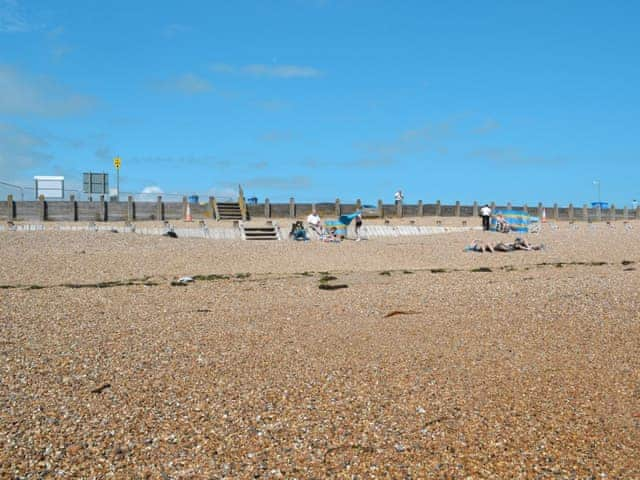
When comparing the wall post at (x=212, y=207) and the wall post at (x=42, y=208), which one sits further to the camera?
the wall post at (x=212, y=207)

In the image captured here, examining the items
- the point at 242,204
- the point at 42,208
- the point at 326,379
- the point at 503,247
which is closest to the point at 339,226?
the point at 503,247

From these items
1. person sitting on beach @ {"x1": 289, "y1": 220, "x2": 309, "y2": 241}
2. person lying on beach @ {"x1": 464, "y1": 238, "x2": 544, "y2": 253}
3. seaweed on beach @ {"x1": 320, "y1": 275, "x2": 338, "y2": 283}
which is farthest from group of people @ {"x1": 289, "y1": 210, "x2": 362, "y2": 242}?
seaweed on beach @ {"x1": 320, "y1": 275, "x2": 338, "y2": 283}

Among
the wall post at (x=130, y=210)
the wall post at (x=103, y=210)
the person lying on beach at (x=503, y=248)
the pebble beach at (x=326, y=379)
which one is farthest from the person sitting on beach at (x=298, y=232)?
the wall post at (x=103, y=210)

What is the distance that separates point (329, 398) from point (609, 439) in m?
2.15

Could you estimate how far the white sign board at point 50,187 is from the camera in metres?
34.9

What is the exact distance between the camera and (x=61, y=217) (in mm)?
33812

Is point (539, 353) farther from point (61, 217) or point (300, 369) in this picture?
point (61, 217)

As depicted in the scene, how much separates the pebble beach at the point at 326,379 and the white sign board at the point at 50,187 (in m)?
23.5

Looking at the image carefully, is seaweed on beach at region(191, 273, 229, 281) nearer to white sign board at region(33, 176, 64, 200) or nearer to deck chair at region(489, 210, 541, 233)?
deck chair at region(489, 210, 541, 233)

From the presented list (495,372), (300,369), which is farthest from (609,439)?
(300,369)

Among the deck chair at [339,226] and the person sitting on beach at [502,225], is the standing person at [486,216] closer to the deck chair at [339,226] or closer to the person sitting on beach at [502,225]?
the person sitting on beach at [502,225]

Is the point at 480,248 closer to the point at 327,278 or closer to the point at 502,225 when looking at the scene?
the point at 502,225

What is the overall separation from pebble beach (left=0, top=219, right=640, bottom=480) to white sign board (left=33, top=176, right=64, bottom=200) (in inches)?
926

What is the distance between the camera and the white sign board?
1375 inches
